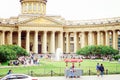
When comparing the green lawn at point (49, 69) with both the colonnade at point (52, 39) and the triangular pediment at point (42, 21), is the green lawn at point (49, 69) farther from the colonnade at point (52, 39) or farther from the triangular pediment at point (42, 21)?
the triangular pediment at point (42, 21)

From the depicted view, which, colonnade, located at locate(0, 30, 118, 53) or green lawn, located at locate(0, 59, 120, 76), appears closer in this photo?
green lawn, located at locate(0, 59, 120, 76)

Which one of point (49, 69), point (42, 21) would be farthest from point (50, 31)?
point (49, 69)

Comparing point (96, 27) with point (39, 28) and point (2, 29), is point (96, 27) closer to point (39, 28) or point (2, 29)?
point (39, 28)

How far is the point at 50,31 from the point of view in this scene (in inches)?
5037

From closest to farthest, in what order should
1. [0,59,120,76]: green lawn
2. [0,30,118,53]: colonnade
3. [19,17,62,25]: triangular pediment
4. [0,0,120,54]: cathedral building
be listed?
[0,59,120,76]: green lawn → [0,0,120,54]: cathedral building → [0,30,118,53]: colonnade → [19,17,62,25]: triangular pediment

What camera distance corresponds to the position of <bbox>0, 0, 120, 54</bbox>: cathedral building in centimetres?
12312

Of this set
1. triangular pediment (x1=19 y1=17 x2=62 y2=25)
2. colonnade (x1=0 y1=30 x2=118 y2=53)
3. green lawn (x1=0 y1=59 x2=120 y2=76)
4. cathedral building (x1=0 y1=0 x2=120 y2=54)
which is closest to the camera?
green lawn (x1=0 y1=59 x2=120 y2=76)

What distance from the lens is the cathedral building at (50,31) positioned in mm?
123125

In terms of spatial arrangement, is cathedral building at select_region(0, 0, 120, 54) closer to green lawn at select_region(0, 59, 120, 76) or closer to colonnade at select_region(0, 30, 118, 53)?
colonnade at select_region(0, 30, 118, 53)

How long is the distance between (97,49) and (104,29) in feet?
75.4

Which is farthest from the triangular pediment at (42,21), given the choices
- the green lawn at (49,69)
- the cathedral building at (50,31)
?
the green lawn at (49,69)

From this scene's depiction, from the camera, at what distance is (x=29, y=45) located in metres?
128

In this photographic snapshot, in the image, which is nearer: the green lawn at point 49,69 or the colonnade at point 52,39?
the green lawn at point 49,69

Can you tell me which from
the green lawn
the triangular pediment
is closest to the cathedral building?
the triangular pediment
